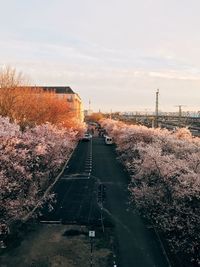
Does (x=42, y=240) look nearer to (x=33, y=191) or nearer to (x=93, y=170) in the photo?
(x=33, y=191)

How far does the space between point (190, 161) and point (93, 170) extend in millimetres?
30449

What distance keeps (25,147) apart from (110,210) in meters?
10.9

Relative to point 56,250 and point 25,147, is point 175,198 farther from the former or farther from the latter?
point 25,147

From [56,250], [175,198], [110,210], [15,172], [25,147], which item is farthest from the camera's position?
[110,210]

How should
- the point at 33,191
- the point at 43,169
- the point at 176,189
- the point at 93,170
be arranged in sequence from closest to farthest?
the point at 176,189 → the point at 33,191 → the point at 43,169 → the point at 93,170

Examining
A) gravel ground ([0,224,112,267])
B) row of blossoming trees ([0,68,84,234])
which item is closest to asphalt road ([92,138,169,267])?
gravel ground ([0,224,112,267])

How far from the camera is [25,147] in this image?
33781mm

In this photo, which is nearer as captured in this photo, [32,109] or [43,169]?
[43,169]

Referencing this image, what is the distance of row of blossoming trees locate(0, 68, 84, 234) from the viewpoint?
93.9ft

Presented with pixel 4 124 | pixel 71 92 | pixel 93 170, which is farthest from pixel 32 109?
pixel 71 92

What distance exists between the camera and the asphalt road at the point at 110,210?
90.1ft

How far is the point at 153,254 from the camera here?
27406 millimetres

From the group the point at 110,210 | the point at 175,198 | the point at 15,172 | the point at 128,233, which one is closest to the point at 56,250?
the point at 128,233

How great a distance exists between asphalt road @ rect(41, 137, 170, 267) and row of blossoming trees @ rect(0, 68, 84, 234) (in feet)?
10.1
